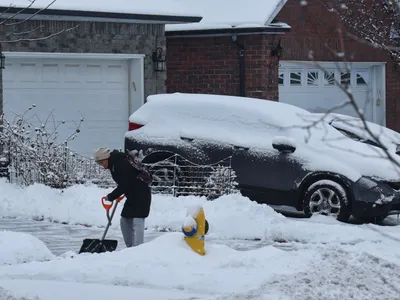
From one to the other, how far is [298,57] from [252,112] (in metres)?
8.14

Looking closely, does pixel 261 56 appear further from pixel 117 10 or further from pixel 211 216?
pixel 211 216

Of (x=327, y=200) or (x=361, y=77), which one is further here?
(x=361, y=77)

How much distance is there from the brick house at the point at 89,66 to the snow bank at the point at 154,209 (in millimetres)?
3069

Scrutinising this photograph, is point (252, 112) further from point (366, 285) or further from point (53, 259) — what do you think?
point (366, 285)

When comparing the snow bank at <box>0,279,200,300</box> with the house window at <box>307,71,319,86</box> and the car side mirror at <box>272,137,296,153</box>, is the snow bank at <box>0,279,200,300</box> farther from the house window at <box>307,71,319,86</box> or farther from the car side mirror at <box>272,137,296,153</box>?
the house window at <box>307,71,319,86</box>

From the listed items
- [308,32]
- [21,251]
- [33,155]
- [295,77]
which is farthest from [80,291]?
[308,32]

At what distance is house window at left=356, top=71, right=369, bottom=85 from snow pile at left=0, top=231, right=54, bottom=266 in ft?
49.4

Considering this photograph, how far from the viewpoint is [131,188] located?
10180mm

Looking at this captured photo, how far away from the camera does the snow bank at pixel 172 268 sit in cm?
850

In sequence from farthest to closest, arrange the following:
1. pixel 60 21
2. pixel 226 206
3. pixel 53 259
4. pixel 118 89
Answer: pixel 118 89 → pixel 60 21 → pixel 226 206 → pixel 53 259

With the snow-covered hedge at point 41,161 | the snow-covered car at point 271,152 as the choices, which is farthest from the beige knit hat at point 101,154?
the snow-covered hedge at point 41,161

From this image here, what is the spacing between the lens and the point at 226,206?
12844 millimetres

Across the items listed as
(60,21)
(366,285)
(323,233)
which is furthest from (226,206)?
(60,21)

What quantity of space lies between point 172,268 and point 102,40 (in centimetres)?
1072
